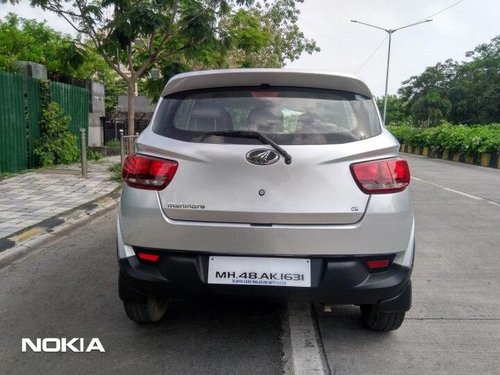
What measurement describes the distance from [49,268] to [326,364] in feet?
9.68

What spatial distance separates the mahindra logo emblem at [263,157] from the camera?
2.58 metres

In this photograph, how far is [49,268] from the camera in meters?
4.53

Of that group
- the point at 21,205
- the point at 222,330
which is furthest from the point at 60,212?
the point at 222,330

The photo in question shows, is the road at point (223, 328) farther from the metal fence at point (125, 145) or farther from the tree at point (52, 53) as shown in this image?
the tree at point (52, 53)

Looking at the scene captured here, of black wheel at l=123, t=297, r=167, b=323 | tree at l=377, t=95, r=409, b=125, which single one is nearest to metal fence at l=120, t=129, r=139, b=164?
black wheel at l=123, t=297, r=167, b=323

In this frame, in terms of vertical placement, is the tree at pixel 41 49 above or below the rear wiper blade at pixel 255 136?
above

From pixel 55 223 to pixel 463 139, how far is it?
841 inches

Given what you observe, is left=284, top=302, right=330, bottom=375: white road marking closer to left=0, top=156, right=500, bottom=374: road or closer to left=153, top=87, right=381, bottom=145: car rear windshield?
left=0, top=156, right=500, bottom=374: road

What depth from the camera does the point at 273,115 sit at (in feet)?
9.02

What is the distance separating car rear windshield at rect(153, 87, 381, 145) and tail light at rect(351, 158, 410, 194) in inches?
7.3

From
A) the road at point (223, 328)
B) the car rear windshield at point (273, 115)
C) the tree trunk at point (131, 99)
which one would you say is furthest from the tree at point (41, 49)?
the car rear windshield at point (273, 115)

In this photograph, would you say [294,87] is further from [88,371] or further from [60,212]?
[60,212]

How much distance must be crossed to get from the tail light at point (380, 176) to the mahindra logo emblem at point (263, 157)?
16.9 inches

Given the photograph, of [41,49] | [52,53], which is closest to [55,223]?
[52,53]
